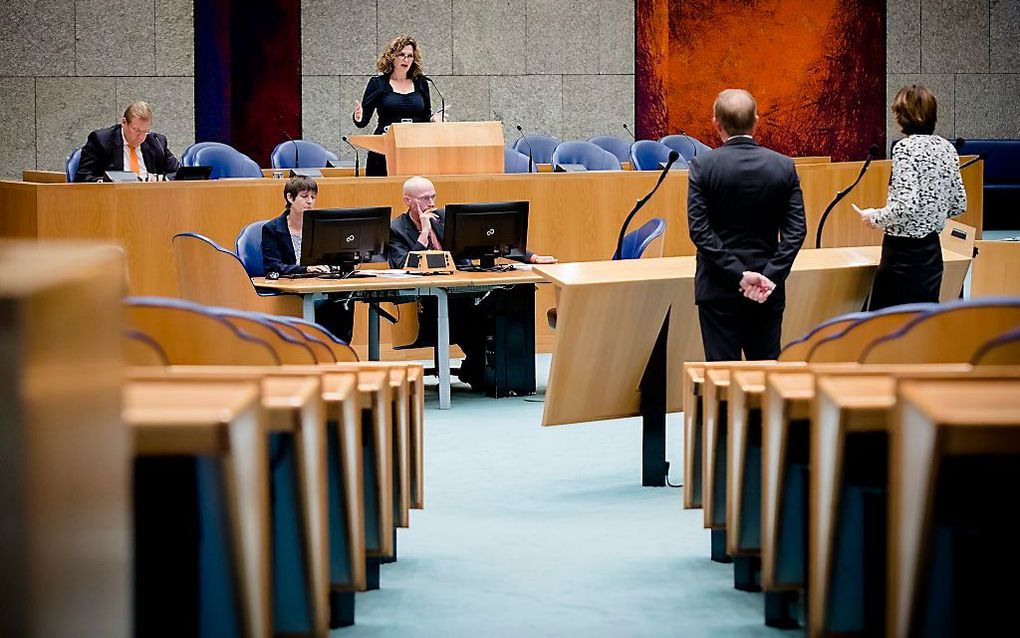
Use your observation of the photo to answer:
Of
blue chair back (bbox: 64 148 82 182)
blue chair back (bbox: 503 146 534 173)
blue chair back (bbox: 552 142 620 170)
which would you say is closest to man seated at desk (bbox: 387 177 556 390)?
blue chair back (bbox: 64 148 82 182)

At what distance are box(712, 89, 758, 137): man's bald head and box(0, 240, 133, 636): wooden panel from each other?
3859 mm

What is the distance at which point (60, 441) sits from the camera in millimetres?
1074

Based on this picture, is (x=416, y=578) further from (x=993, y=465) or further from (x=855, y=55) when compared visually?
(x=855, y=55)

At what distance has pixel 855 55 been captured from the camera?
16438 millimetres

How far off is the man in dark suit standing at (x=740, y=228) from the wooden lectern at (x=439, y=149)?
4.51 m

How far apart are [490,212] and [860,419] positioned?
19.4 feet

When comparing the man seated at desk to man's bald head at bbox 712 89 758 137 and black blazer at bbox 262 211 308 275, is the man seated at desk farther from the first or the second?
man's bald head at bbox 712 89 758 137

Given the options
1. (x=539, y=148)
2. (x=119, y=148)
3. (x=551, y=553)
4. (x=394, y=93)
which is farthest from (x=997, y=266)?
(x=119, y=148)

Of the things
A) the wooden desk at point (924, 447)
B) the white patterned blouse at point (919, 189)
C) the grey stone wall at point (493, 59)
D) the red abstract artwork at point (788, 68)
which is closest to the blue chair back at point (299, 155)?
the grey stone wall at point (493, 59)

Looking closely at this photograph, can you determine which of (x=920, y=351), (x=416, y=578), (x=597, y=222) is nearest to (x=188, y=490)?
(x=920, y=351)

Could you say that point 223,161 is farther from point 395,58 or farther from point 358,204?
point 358,204

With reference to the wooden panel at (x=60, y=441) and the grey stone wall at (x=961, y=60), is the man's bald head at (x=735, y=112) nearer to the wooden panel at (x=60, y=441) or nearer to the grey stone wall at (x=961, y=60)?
the wooden panel at (x=60, y=441)

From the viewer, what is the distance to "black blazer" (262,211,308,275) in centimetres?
745

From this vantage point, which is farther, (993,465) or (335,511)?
(335,511)
